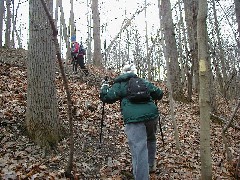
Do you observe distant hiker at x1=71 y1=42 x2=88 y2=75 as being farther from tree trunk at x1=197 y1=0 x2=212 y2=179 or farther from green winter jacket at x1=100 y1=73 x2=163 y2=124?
tree trunk at x1=197 y1=0 x2=212 y2=179

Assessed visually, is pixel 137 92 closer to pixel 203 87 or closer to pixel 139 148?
pixel 139 148

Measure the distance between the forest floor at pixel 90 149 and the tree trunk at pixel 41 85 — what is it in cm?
25

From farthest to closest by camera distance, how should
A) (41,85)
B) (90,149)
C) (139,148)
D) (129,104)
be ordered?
1. (90,149)
2. (41,85)
3. (129,104)
4. (139,148)

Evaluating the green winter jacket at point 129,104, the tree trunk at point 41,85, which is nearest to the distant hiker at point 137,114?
the green winter jacket at point 129,104

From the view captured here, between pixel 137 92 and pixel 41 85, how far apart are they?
229 centimetres

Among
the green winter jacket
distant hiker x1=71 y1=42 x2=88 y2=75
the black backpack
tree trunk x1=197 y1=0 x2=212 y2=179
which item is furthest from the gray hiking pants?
distant hiker x1=71 y1=42 x2=88 y2=75

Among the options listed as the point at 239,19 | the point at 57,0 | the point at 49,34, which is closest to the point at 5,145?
the point at 49,34

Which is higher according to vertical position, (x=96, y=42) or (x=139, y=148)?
(x=96, y=42)

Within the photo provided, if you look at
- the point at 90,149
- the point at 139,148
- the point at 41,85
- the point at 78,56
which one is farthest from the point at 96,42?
the point at 139,148

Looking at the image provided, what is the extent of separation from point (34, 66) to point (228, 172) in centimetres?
440

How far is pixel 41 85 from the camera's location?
239 inches

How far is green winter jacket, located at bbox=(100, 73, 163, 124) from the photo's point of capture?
4.60 m

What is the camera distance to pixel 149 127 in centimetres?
482

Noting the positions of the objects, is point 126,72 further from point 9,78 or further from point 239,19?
point 239,19
